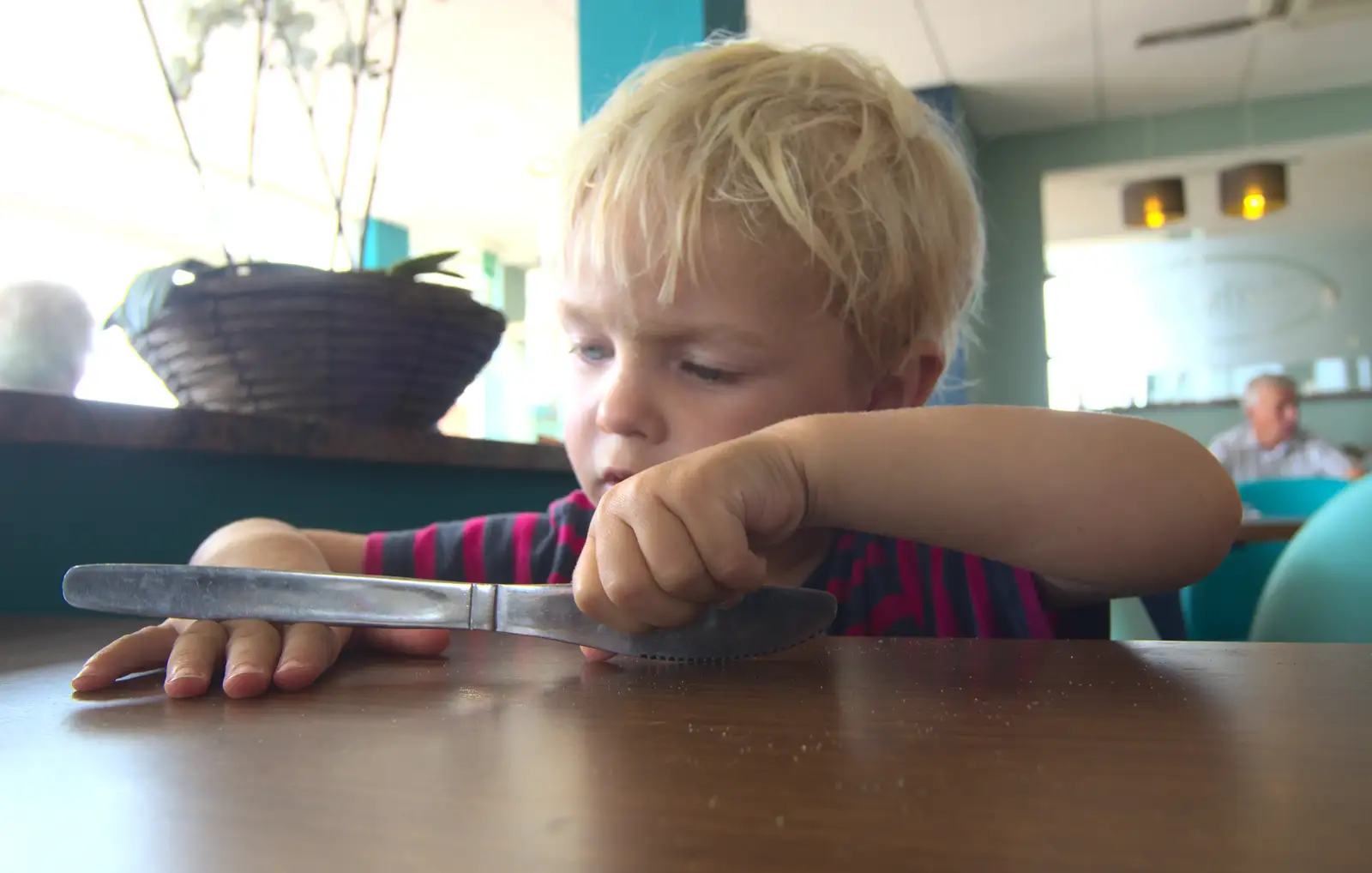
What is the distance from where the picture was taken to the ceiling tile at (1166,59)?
142 inches

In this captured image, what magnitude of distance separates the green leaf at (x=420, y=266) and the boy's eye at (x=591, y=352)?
0.86 ft

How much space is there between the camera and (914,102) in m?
0.78

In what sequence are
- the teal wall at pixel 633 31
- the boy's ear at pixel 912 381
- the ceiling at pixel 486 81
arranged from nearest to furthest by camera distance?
the boy's ear at pixel 912 381 < the teal wall at pixel 633 31 < the ceiling at pixel 486 81

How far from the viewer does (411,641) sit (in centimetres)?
39

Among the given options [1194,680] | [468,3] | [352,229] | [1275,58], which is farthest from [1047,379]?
[1194,680]

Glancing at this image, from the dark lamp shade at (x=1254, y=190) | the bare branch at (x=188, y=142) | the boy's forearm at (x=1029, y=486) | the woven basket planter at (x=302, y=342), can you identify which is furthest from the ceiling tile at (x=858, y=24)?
the boy's forearm at (x=1029, y=486)

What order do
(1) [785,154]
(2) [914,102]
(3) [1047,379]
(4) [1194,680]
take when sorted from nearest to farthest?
(4) [1194,680] → (1) [785,154] → (2) [914,102] → (3) [1047,379]

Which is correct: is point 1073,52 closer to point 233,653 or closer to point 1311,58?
point 1311,58

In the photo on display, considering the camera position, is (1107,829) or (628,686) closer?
(1107,829)

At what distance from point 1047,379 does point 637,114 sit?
4265mm

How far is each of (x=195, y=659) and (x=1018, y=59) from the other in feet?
14.0

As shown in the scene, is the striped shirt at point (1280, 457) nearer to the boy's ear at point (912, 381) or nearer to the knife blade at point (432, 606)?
the boy's ear at point (912, 381)

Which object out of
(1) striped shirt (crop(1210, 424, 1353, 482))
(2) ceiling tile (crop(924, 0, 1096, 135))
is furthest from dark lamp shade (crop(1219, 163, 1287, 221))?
(1) striped shirt (crop(1210, 424, 1353, 482))

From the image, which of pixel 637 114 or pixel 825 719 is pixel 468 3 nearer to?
pixel 637 114
